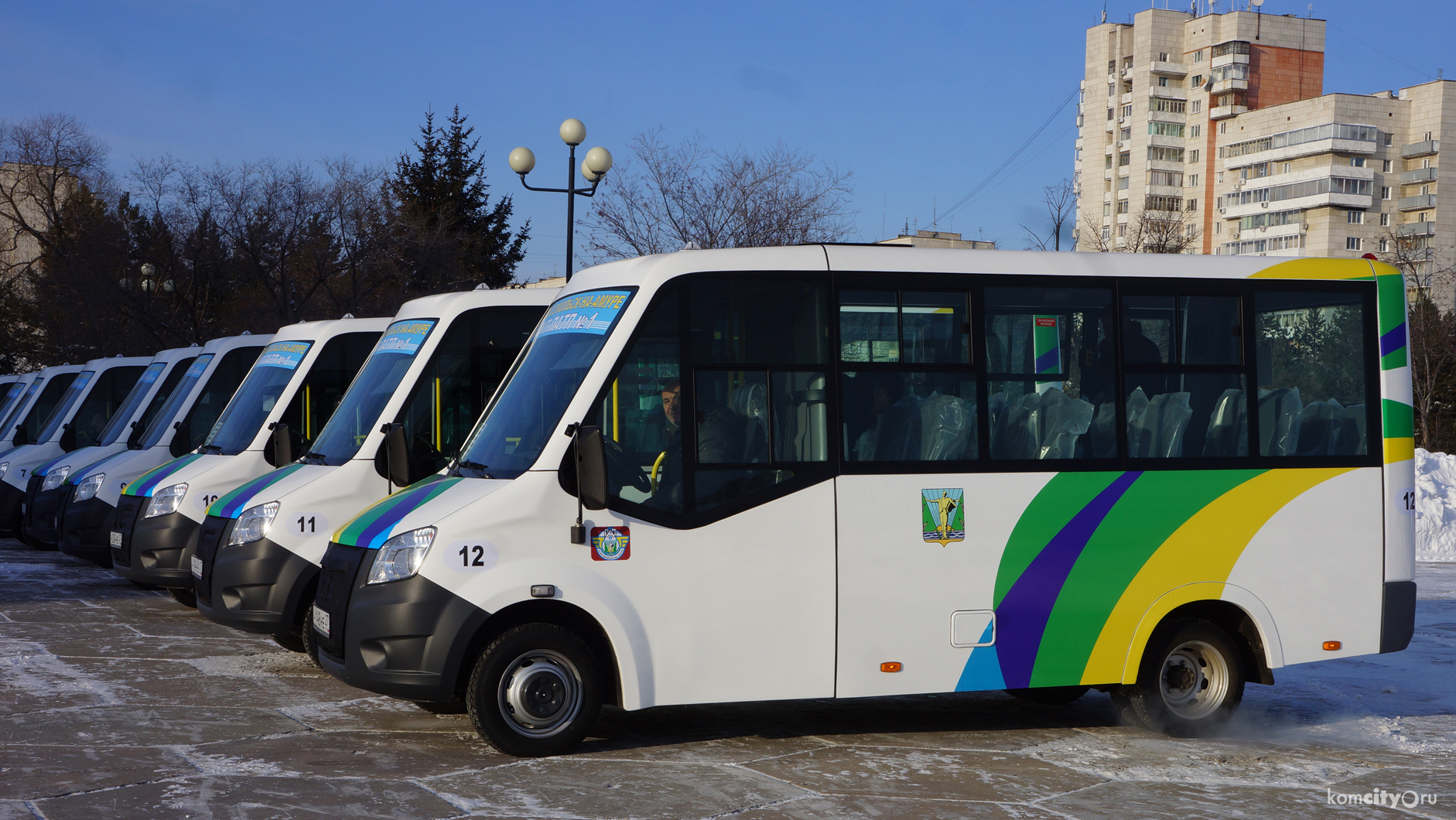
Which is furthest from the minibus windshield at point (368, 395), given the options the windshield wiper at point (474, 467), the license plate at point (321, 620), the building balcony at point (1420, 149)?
the building balcony at point (1420, 149)

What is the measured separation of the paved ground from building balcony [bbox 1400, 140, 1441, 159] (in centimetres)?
9942

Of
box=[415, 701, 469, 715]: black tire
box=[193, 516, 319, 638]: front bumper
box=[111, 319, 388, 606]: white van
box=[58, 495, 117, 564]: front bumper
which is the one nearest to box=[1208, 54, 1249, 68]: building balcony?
box=[111, 319, 388, 606]: white van

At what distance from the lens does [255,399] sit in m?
11.8

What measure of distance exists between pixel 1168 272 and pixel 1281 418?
3.43 ft

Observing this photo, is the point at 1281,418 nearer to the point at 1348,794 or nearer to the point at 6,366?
the point at 1348,794

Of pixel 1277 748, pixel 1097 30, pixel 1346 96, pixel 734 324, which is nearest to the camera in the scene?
pixel 734 324

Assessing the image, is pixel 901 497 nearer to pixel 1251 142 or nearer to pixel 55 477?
pixel 55 477

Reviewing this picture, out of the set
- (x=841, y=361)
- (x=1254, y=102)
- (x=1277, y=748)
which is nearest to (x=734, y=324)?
(x=841, y=361)

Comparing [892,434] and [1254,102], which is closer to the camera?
[892,434]

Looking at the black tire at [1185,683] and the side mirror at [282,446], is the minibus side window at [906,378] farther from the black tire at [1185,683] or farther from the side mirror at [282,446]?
the side mirror at [282,446]

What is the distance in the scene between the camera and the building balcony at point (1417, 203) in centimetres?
9750

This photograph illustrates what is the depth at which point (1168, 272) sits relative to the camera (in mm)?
7789

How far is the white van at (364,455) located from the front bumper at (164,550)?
1065mm

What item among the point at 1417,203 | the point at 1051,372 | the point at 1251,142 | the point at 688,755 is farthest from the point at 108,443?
the point at 1417,203
